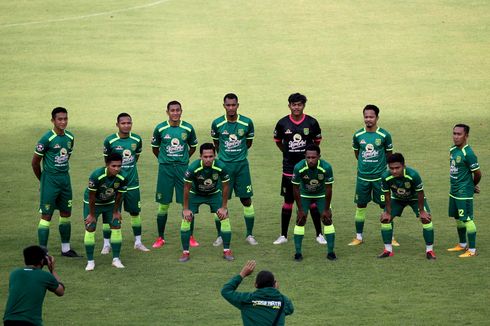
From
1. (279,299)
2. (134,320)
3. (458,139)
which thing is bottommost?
(134,320)

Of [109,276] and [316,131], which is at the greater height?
[316,131]

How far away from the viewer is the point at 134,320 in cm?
1290

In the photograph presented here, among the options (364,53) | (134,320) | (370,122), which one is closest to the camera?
(134,320)

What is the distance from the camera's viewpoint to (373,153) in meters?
15.9

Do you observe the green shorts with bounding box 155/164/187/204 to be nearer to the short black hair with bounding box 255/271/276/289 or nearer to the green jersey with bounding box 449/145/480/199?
the green jersey with bounding box 449/145/480/199

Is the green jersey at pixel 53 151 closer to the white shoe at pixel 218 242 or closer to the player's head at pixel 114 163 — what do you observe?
the player's head at pixel 114 163

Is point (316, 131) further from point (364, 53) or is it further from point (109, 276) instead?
point (364, 53)

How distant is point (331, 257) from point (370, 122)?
7.16ft

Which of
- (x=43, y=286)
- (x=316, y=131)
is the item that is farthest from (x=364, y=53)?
(x=43, y=286)

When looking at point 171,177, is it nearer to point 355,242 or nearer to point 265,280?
point 355,242

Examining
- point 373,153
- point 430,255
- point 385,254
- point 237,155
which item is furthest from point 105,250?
point 430,255

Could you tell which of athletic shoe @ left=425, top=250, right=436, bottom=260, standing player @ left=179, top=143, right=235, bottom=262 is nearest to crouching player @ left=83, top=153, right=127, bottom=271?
standing player @ left=179, top=143, right=235, bottom=262

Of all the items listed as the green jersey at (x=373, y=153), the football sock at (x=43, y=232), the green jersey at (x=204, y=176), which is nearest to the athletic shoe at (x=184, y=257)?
the green jersey at (x=204, y=176)

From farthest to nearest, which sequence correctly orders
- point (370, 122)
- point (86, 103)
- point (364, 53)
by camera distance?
point (364, 53) < point (86, 103) < point (370, 122)
